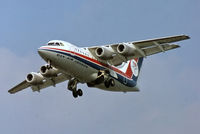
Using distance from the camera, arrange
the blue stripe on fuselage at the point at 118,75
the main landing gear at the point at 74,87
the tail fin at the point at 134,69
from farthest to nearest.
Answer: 1. the tail fin at the point at 134,69
2. the main landing gear at the point at 74,87
3. the blue stripe on fuselage at the point at 118,75

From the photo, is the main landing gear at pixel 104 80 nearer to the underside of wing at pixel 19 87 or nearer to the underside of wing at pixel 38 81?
the underside of wing at pixel 38 81

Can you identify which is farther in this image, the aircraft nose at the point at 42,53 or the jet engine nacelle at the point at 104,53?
the jet engine nacelle at the point at 104,53

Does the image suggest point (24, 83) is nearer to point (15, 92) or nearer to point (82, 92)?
point (15, 92)

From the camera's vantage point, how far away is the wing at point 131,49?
28141mm

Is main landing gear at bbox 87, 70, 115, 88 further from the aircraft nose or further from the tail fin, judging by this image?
the aircraft nose

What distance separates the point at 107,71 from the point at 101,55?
4.56ft

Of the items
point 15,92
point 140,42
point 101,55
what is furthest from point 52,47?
point 15,92

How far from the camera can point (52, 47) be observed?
26.9 meters

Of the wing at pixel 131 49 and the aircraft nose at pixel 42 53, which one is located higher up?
the wing at pixel 131 49

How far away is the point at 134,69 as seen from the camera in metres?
33.5

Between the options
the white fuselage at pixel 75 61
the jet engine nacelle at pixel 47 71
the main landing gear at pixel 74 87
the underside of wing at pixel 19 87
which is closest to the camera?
the white fuselage at pixel 75 61

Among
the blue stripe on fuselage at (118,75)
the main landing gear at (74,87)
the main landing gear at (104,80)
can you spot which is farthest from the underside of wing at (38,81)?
the blue stripe on fuselage at (118,75)

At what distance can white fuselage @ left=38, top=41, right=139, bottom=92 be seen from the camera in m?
26.8

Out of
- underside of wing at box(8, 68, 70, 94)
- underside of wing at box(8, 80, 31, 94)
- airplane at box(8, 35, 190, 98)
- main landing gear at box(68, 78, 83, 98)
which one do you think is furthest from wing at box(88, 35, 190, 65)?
underside of wing at box(8, 80, 31, 94)
